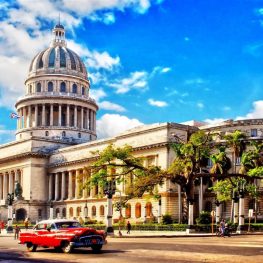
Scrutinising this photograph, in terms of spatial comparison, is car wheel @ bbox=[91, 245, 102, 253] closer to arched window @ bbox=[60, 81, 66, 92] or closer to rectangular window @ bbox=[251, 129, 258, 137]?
rectangular window @ bbox=[251, 129, 258, 137]

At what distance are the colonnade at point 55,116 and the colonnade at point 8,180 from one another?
1555 centimetres

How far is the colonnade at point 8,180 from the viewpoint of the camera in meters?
124

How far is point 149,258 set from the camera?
88.4ft

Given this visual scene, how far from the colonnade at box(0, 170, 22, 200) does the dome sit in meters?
28.5

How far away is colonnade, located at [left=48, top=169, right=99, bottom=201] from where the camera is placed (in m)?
114

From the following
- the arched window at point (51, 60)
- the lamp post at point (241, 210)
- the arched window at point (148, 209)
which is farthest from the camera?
the arched window at point (51, 60)

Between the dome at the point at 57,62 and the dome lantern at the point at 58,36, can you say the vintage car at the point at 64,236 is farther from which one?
the dome lantern at the point at 58,36

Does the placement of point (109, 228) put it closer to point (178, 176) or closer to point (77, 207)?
point (178, 176)

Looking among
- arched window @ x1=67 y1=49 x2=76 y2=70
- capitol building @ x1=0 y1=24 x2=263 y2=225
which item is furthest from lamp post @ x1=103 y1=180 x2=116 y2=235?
arched window @ x1=67 y1=49 x2=76 y2=70

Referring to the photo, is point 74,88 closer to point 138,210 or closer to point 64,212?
point 64,212

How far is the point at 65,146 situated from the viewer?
12962 centimetres

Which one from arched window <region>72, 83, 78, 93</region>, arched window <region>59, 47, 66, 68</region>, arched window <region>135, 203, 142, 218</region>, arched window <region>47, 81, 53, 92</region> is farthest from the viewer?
arched window <region>72, 83, 78, 93</region>

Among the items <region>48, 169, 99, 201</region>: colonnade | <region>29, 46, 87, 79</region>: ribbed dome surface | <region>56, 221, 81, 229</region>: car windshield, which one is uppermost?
<region>29, 46, 87, 79</region>: ribbed dome surface

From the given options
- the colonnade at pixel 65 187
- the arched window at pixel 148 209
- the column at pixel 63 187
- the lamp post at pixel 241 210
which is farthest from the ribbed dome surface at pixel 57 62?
the lamp post at pixel 241 210
